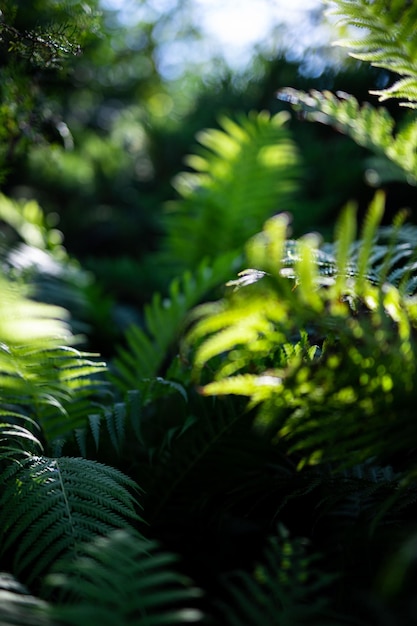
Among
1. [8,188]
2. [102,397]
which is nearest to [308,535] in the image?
[102,397]

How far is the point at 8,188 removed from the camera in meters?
3.47

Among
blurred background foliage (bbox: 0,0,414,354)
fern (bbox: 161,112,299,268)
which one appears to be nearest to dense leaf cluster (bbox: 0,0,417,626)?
fern (bbox: 161,112,299,268)

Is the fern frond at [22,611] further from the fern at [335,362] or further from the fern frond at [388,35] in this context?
the fern frond at [388,35]

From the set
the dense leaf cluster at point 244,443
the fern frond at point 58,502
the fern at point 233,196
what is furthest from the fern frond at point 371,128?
the fern at point 233,196

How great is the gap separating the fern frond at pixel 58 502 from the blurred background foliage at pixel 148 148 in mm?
1185

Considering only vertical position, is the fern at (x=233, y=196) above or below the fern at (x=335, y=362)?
above

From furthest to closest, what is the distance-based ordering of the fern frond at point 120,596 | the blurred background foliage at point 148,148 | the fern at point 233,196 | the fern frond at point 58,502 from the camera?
the blurred background foliage at point 148,148 < the fern at point 233,196 < the fern frond at point 58,502 < the fern frond at point 120,596

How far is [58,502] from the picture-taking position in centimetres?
105

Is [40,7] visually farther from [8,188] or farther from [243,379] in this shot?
[8,188]

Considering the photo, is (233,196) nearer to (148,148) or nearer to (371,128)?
(148,148)

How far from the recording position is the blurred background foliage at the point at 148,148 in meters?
2.63

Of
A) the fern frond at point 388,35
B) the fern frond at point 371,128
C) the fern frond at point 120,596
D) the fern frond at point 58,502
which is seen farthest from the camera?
the fern frond at point 371,128

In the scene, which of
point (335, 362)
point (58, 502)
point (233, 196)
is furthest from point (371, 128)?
point (233, 196)

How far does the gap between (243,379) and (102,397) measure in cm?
83
